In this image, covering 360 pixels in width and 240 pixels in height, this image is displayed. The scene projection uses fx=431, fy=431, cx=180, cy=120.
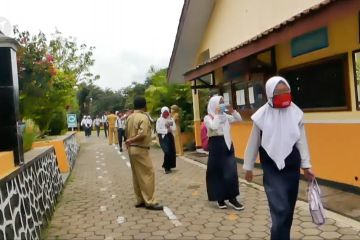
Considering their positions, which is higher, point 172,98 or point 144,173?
point 172,98

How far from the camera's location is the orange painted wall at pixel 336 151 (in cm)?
679

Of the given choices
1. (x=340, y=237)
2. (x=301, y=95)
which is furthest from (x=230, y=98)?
(x=340, y=237)

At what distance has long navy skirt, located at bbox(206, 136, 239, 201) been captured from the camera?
6.56 metres

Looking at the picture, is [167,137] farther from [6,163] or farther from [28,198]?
[6,163]

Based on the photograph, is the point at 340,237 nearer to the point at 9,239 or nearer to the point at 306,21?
the point at 306,21

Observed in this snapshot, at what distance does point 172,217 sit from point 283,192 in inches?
104

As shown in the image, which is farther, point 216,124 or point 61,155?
point 61,155

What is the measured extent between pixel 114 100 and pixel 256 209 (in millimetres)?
55422

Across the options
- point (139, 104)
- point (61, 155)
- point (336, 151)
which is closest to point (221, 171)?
point (139, 104)

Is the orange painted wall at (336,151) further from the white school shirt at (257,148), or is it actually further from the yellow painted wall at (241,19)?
the white school shirt at (257,148)

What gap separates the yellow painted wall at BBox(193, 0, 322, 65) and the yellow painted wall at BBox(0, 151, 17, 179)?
18.9ft

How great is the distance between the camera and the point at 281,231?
4.07 metres

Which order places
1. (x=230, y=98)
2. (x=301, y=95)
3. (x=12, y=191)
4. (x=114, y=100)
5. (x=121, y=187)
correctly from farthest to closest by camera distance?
(x=114, y=100) < (x=230, y=98) < (x=121, y=187) < (x=301, y=95) < (x=12, y=191)

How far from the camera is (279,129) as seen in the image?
13.5ft
